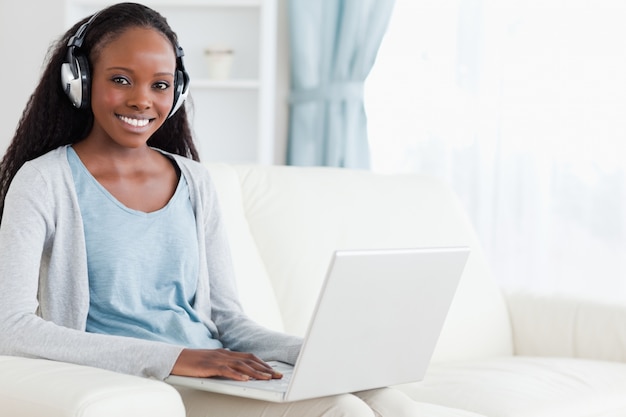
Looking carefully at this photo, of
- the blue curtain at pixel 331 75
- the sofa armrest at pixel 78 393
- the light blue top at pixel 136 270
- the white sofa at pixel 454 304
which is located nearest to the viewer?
the sofa armrest at pixel 78 393

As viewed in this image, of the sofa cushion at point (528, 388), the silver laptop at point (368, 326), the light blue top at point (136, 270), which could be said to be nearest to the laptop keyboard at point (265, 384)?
the silver laptop at point (368, 326)

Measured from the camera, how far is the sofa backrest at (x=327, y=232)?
85.3 inches

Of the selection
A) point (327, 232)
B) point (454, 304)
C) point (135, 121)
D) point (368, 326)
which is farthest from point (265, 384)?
point (454, 304)

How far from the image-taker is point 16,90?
3826 millimetres

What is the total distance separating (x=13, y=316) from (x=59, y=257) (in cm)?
15

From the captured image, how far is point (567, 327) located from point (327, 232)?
67cm

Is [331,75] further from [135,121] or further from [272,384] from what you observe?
[272,384]

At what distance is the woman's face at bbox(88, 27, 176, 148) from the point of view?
1.59 meters

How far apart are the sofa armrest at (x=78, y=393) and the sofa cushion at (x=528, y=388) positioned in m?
0.79

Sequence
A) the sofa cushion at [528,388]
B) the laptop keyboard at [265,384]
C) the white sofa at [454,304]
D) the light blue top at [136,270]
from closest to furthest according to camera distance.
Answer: the laptop keyboard at [265,384] < the light blue top at [136,270] < the sofa cushion at [528,388] < the white sofa at [454,304]

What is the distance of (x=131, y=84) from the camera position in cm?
161

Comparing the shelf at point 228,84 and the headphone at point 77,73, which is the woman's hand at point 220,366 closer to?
the headphone at point 77,73

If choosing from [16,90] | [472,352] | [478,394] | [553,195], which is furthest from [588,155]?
[16,90]

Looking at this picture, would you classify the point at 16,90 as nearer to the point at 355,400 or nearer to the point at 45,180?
the point at 45,180
